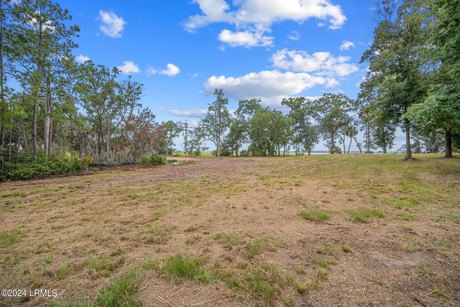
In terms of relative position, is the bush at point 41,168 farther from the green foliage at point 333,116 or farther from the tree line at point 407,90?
the green foliage at point 333,116

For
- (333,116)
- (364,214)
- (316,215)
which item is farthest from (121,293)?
(333,116)

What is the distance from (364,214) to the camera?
397 centimetres

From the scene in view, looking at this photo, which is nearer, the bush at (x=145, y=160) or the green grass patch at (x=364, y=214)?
the green grass patch at (x=364, y=214)

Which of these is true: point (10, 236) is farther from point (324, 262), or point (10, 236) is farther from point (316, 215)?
point (316, 215)

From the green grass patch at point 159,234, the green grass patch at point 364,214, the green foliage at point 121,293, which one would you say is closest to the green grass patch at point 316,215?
the green grass patch at point 364,214

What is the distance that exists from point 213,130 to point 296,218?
30589mm

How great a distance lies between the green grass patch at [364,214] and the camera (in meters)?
3.71

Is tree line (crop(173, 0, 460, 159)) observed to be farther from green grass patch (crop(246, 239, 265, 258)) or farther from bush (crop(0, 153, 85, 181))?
bush (crop(0, 153, 85, 181))

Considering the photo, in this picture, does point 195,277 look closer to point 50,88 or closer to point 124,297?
point 124,297

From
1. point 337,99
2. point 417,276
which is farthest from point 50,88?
point 337,99

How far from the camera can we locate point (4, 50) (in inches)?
351

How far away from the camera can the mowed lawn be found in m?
1.83

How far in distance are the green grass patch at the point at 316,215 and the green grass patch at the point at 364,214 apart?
0.42 meters

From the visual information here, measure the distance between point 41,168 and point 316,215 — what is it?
13.1m
